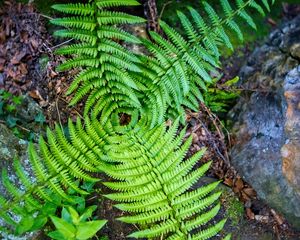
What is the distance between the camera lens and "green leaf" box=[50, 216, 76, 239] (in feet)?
10.2

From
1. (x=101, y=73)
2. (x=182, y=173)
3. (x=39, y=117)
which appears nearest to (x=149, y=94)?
(x=101, y=73)

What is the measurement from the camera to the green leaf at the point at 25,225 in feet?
11.2

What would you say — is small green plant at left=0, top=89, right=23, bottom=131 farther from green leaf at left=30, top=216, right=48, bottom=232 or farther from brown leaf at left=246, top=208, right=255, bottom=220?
brown leaf at left=246, top=208, right=255, bottom=220

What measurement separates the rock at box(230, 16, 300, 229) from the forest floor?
0.49ft

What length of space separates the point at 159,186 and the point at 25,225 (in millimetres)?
1290

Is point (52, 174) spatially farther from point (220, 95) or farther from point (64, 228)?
point (220, 95)

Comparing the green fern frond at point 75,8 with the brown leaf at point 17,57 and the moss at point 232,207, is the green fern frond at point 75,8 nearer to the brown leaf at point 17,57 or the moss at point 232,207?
the brown leaf at point 17,57

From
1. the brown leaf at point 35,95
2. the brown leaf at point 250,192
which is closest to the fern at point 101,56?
the brown leaf at point 35,95

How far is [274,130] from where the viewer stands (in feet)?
14.4

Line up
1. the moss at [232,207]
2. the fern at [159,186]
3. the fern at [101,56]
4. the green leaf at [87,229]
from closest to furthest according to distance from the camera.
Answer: the green leaf at [87,229] < the fern at [159,186] < the fern at [101,56] < the moss at [232,207]

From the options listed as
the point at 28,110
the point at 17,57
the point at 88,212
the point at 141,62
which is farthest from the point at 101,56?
the point at 88,212

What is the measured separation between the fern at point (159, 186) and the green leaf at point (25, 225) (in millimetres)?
714

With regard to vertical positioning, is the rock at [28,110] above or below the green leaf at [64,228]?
above

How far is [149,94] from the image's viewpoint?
4.38m
